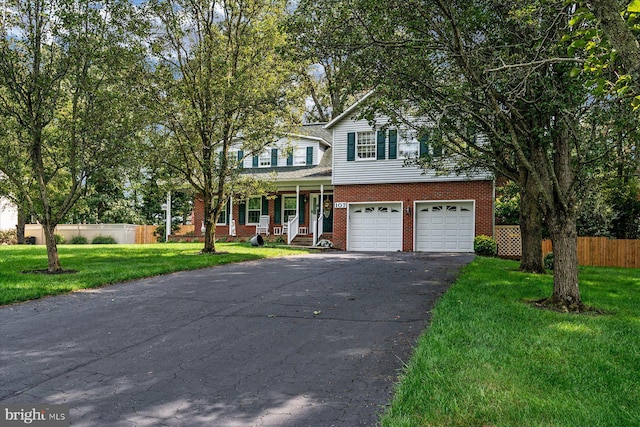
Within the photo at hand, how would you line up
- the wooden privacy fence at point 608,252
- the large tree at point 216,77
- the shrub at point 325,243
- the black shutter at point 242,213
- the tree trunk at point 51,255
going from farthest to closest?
the black shutter at point 242,213 < the shrub at point 325,243 < the wooden privacy fence at point 608,252 < the large tree at point 216,77 < the tree trunk at point 51,255

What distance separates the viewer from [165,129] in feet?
46.9

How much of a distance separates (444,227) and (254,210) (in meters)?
10.3

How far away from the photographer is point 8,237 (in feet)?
88.4

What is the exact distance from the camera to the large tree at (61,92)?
32.4ft

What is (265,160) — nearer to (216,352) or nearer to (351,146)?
(351,146)

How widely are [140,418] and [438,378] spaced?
7.39ft

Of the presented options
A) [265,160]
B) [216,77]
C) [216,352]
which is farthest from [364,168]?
[216,352]

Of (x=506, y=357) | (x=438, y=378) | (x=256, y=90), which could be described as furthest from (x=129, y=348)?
(x=256, y=90)

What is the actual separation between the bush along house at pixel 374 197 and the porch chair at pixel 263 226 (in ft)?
0.18

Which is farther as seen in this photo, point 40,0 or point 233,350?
point 40,0

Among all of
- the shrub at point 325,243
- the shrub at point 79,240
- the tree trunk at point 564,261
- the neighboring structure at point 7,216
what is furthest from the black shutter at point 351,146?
the neighboring structure at point 7,216

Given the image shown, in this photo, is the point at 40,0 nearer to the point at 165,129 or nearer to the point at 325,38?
the point at 165,129

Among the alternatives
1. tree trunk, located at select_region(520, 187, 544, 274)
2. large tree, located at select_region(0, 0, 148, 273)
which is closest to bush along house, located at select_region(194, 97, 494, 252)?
tree trunk, located at select_region(520, 187, 544, 274)

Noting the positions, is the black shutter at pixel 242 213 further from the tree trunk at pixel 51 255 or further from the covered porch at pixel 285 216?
the tree trunk at pixel 51 255
